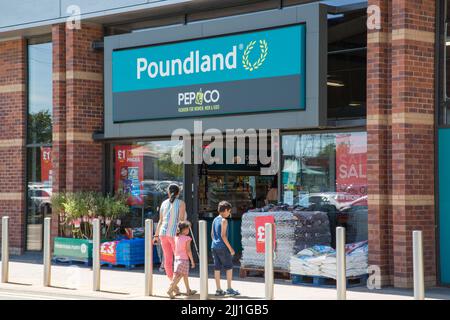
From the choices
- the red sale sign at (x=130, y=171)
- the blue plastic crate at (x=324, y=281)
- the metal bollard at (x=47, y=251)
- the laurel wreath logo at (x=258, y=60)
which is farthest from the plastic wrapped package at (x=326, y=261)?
the red sale sign at (x=130, y=171)

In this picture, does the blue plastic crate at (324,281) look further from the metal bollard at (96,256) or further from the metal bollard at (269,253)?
the metal bollard at (96,256)

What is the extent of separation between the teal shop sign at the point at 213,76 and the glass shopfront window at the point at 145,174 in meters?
1.01

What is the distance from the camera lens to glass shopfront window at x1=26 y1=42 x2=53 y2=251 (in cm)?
1927

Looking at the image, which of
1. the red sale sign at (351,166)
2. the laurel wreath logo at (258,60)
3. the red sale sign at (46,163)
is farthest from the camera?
the red sale sign at (46,163)

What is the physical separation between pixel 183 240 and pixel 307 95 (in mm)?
3755

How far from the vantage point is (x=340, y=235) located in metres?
10.3

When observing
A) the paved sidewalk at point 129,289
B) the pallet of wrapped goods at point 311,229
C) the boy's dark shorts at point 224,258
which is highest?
the pallet of wrapped goods at point 311,229

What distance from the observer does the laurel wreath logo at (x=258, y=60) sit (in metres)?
14.7

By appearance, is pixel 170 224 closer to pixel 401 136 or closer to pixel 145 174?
pixel 401 136

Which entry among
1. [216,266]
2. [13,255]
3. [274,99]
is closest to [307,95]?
[274,99]

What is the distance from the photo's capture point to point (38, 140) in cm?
1947

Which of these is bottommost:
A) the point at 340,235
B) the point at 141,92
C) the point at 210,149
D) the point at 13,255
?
the point at 13,255

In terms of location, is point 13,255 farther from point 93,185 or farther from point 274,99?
point 274,99

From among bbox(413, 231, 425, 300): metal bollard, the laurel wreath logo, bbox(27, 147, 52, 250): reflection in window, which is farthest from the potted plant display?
bbox(413, 231, 425, 300): metal bollard
